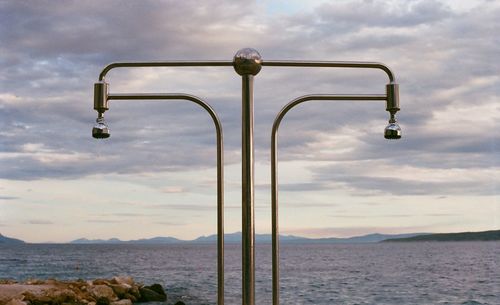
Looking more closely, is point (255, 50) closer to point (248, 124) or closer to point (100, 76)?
point (248, 124)

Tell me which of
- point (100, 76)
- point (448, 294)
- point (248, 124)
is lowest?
point (448, 294)

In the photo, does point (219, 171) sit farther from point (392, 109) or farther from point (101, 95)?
point (392, 109)

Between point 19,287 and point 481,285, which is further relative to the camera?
point 481,285

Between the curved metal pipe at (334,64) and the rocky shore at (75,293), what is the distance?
18.6 metres

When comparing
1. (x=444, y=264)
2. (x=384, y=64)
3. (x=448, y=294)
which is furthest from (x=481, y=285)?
(x=384, y=64)

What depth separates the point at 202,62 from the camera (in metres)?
3.02

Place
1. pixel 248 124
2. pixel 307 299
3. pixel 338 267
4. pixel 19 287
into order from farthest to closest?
pixel 338 267 < pixel 307 299 < pixel 19 287 < pixel 248 124

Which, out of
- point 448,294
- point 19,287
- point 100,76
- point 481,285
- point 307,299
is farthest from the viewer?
point 481,285

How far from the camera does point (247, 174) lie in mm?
2902

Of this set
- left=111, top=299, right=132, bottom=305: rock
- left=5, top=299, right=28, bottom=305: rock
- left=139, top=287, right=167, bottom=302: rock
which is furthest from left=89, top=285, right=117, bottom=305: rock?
left=5, top=299, right=28, bottom=305: rock

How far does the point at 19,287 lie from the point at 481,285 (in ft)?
111

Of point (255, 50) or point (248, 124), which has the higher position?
point (255, 50)

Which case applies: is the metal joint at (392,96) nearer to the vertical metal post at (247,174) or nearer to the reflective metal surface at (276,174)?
the reflective metal surface at (276,174)

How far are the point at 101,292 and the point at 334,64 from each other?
70.3 ft
